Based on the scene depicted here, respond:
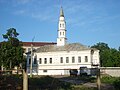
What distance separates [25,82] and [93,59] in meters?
63.7

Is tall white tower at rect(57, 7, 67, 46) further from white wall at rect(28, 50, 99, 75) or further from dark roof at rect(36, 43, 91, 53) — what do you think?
white wall at rect(28, 50, 99, 75)

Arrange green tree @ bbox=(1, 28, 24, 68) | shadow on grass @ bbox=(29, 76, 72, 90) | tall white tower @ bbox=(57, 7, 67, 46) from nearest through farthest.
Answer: shadow on grass @ bbox=(29, 76, 72, 90) → green tree @ bbox=(1, 28, 24, 68) → tall white tower @ bbox=(57, 7, 67, 46)

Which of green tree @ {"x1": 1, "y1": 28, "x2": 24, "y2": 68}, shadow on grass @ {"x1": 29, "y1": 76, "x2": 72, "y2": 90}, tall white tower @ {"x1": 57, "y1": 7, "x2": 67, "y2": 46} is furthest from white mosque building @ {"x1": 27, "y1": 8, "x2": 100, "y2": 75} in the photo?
shadow on grass @ {"x1": 29, "y1": 76, "x2": 72, "y2": 90}

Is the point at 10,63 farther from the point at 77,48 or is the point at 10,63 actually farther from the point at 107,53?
the point at 107,53

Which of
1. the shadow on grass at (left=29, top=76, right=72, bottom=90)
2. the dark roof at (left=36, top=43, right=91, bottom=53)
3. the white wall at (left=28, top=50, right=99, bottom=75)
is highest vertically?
the dark roof at (left=36, top=43, right=91, bottom=53)

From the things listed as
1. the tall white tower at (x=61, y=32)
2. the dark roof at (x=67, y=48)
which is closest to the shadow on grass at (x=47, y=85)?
the dark roof at (x=67, y=48)

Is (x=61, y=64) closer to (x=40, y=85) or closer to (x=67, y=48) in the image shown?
(x=67, y=48)

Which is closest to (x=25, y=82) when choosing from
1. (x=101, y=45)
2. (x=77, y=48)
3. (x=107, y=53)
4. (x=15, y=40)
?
(x=77, y=48)

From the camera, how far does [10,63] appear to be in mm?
67000

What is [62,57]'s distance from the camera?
2867 inches

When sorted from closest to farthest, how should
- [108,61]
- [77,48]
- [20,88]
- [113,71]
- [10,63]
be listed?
1. [20,88]
2. [113,71]
3. [10,63]
4. [77,48]
5. [108,61]

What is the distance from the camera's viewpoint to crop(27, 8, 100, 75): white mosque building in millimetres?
70188

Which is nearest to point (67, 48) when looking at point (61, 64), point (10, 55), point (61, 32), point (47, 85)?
point (61, 64)

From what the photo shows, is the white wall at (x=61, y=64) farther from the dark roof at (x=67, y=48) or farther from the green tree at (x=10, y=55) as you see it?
the green tree at (x=10, y=55)
